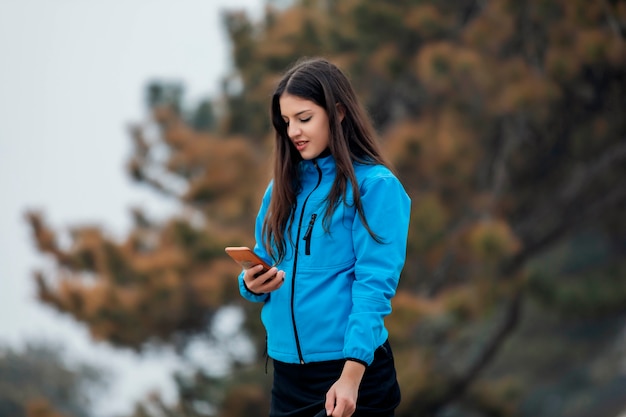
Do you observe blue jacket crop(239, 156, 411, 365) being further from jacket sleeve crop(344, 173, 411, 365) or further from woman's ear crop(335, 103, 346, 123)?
woman's ear crop(335, 103, 346, 123)

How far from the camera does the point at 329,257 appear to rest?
5.86 feet

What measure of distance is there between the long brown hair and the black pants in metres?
0.24

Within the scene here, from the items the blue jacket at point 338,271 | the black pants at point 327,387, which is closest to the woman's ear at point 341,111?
the blue jacket at point 338,271

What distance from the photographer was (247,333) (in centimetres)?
793

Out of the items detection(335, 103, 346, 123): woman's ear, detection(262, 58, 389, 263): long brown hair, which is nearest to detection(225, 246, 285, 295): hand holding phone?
detection(262, 58, 389, 263): long brown hair

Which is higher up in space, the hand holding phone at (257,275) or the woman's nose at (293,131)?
the woman's nose at (293,131)

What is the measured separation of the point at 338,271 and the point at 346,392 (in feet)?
0.79

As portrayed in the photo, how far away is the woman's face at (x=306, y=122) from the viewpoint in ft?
6.05

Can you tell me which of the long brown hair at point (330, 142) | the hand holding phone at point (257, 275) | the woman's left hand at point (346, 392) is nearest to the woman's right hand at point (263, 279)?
the hand holding phone at point (257, 275)

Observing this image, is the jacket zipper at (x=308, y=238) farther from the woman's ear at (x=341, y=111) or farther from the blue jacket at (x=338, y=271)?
the woman's ear at (x=341, y=111)

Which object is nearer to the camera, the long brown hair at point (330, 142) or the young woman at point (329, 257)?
the young woman at point (329, 257)

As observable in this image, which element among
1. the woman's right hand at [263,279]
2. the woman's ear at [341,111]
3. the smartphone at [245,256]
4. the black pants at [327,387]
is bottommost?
the black pants at [327,387]

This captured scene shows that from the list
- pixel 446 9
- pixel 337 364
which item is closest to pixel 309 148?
pixel 337 364

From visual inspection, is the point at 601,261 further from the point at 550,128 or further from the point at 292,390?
the point at 292,390
